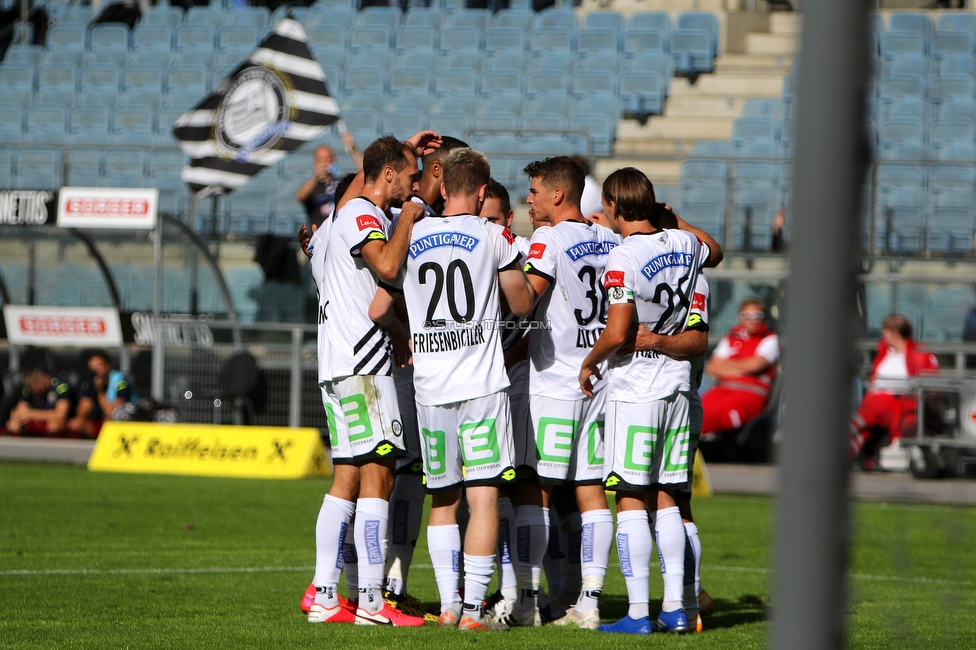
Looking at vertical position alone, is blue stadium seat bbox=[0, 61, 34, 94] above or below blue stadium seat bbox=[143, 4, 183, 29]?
below

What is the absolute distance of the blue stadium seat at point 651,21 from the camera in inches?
813

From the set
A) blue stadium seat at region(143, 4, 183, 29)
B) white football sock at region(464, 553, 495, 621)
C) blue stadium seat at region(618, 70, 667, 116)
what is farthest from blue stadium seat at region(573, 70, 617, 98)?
white football sock at region(464, 553, 495, 621)

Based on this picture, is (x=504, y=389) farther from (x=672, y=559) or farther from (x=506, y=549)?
(x=672, y=559)

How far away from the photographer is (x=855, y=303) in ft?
4.57

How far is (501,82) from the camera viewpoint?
804 inches

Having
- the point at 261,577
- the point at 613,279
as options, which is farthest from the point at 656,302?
the point at 261,577

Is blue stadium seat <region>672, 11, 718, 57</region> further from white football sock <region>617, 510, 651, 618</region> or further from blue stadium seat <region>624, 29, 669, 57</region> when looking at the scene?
white football sock <region>617, 510, 651, 618</region>

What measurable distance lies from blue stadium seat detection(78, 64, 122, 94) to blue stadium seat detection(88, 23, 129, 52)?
58cm

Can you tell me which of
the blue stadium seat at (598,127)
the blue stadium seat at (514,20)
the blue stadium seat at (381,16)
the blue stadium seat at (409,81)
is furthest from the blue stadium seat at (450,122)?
the blue stadium seat at (381,16)

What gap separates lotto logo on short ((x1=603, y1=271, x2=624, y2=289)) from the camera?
17.4 ft

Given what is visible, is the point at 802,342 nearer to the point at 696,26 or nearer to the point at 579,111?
the point at 579,111

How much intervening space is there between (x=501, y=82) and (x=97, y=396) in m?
8.99

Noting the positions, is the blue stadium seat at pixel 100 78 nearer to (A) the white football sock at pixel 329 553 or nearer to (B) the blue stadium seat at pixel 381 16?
(B) the blue stadium seat at pixel 381 16

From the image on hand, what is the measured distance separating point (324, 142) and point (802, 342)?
18.9 meters
